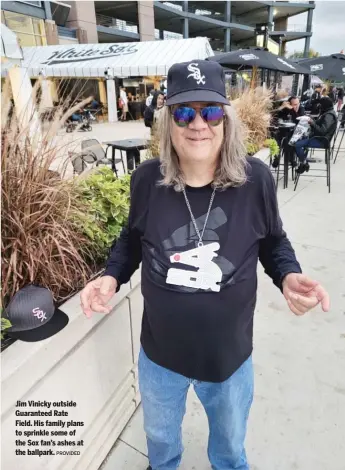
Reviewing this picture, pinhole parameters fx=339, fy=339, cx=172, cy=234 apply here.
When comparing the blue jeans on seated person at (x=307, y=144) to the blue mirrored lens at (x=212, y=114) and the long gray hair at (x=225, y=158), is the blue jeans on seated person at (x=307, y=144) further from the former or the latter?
the blue mirrored lens at (x=212, y=114)

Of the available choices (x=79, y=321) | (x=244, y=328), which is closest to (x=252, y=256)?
(x=244, y=328)

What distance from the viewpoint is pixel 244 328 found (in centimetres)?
128

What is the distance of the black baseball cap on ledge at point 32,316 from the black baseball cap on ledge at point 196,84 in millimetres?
902

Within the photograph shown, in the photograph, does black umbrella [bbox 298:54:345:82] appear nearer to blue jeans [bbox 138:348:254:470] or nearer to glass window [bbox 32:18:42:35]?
blue jeans [bbox 138:348:254:470]

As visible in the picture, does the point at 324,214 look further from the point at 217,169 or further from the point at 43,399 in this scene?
the point at 43,399

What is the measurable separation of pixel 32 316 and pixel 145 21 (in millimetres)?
28776

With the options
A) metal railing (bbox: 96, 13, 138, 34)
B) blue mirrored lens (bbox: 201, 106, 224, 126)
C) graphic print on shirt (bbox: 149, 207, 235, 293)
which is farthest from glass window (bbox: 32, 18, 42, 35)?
graphic print on shirt (bbox: 149, 207, 235, 293)

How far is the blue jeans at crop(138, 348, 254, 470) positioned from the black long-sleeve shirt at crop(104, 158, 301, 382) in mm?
72

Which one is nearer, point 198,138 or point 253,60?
point 198,138

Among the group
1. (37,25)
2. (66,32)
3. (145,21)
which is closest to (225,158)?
(37,25)

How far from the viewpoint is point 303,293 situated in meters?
1.21

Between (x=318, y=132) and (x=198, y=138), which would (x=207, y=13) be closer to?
(x=318, y=132)

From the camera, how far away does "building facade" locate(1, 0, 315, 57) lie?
16234 mm

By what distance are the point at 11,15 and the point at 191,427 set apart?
19229mm
